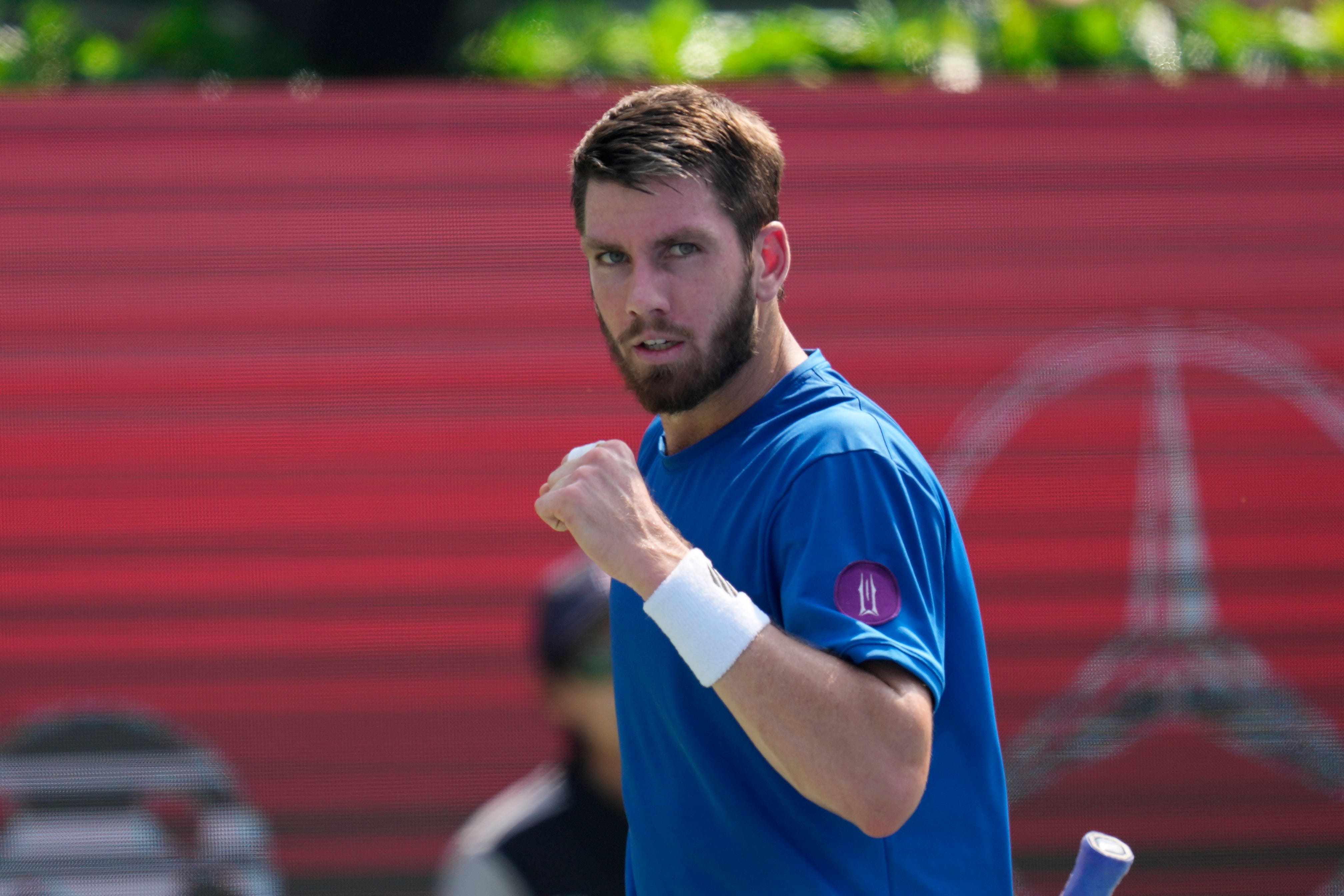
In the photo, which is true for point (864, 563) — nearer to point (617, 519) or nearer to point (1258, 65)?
point (617, 519)

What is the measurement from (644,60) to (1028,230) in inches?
60.7

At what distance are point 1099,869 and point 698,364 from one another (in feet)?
2.50

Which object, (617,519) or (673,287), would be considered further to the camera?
(673,287)

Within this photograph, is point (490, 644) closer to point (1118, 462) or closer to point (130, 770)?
point (130, 770)

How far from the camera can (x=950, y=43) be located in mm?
4406

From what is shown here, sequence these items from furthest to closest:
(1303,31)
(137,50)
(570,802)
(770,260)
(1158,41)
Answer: (137,50) → (1303,31) → (1158,41) → (570,802) → (770,260)

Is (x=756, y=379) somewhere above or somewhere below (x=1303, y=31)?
below

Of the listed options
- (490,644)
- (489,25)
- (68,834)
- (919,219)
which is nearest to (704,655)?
(490,644)

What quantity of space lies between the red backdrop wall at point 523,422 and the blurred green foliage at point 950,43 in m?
0.55

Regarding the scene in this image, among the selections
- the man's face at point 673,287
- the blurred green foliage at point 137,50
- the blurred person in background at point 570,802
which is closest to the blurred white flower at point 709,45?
the blurred green foliage at point 137,50

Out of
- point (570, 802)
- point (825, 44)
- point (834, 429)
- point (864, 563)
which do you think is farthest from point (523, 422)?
point (864, 563)

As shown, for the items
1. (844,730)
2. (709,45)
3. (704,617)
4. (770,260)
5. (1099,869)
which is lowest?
(1099,869)

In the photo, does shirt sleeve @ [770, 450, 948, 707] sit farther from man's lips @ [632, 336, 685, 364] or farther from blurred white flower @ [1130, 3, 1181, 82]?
blurred white flower @ [1130, 3, 1181, 82]

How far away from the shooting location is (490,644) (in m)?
3.67
